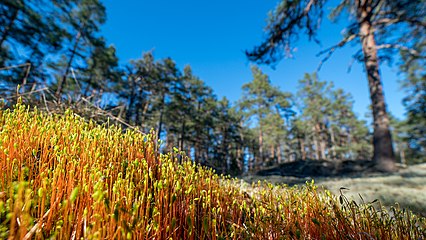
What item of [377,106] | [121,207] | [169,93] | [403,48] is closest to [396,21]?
[403,48]

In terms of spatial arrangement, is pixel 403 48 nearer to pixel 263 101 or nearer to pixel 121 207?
pixel 121 207

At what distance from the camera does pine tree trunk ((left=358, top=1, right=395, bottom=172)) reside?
19.0 feet

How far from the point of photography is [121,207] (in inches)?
37.3

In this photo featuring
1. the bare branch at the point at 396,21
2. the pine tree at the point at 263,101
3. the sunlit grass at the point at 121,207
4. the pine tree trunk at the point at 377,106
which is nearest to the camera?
the sunlit grass at the point at 121,207

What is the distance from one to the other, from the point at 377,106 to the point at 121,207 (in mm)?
8009

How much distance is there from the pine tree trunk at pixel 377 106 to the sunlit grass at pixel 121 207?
5.57m

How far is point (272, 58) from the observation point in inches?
300

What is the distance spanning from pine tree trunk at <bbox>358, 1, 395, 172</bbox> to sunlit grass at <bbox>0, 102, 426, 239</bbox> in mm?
5567

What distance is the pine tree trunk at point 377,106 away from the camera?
578 centimetres

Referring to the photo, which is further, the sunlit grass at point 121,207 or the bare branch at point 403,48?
the bare branch at point 403,48

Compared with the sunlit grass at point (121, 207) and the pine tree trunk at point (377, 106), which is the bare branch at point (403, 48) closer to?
the pine tree trunk at point (377, 106)

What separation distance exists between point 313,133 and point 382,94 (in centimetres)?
3282

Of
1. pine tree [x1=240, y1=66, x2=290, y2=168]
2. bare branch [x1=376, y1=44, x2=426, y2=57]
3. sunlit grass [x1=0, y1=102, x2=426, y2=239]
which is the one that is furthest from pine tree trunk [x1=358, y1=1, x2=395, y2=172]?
pine tree [x1=240, y1=66, x2=290, y2=168]

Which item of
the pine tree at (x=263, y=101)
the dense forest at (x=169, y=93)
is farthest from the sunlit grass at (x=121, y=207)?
the pine tree at (x=263, y=101)
